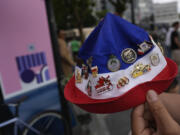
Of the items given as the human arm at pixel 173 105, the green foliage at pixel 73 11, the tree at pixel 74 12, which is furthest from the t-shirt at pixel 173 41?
the human arm at pixel 173 105

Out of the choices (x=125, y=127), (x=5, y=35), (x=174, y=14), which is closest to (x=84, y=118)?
(x=125, y=127)

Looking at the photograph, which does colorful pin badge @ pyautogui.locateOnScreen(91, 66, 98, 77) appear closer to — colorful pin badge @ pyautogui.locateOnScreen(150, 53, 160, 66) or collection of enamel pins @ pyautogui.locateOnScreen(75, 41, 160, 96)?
collection of enamel pins @ pyautogui.locateOnScreen(75, 41, 160, 96)

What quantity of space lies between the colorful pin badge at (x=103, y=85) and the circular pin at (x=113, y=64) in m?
0.05

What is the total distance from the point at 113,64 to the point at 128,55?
0.10 metres

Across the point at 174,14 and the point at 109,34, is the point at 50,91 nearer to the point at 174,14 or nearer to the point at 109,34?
the point at 109,34

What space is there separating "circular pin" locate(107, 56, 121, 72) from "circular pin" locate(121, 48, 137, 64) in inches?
1.7

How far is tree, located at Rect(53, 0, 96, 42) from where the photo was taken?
30.5 ft

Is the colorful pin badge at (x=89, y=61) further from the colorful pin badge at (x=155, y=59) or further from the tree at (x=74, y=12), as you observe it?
the tree at (x=74, y=12)

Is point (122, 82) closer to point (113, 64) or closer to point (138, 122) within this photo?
point (113, 64)

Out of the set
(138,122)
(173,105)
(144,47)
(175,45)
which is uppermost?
(144,47)

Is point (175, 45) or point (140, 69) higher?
point (140, 69)

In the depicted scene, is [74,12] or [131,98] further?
[74,12]

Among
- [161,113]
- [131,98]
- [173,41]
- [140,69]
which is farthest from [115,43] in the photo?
[173,41]

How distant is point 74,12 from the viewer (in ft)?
29.4
